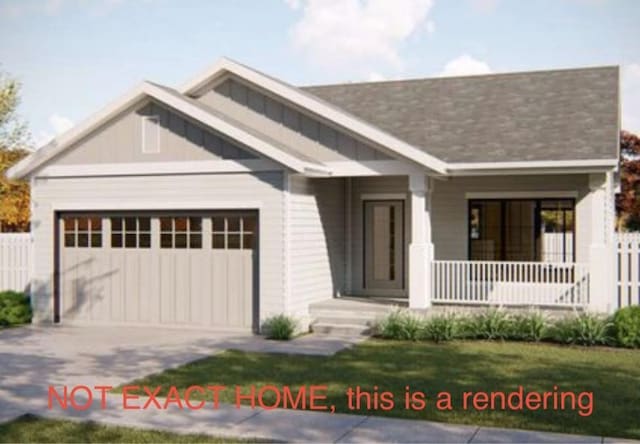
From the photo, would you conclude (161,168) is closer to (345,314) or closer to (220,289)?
(220,289)

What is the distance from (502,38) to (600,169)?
6107mm

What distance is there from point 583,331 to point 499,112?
20.7 feet

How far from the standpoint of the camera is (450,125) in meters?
18.2

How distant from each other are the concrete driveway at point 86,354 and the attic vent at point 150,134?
3.58 m

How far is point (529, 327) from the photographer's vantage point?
47.2 ft

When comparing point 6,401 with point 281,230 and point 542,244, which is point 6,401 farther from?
point 542,244

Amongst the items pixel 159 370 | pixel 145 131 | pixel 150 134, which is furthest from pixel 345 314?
pixel 145 131

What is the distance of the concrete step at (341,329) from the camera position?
15.4m

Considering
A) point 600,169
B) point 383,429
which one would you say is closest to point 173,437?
point 383,429

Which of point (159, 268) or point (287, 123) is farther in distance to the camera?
point (287, 123)

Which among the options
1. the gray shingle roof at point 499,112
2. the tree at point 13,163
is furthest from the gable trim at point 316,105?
the tree at point 13,163

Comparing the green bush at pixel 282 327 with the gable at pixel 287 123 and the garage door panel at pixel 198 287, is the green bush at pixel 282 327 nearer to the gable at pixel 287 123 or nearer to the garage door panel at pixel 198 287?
the garage door panel at pixel 198 287

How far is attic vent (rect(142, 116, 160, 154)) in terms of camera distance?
53.5 ft

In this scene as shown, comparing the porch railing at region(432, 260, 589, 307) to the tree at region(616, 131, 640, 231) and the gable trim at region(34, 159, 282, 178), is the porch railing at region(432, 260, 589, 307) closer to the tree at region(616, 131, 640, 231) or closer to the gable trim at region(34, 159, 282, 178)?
the gable trim at region(34, 159, 282, 178)
